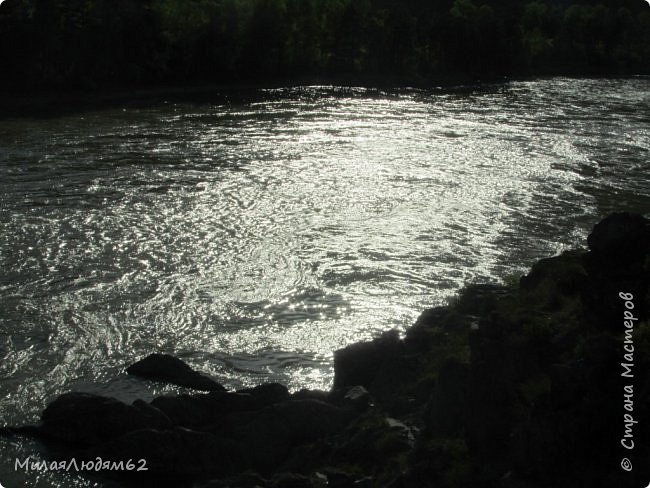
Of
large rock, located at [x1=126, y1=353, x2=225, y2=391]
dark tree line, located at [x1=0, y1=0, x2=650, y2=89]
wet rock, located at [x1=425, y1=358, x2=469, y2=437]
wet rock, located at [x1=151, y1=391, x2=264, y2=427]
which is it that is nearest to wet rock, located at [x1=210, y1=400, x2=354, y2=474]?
wet rock, located at [x1=151, y1=391, x2=264, y2=427]

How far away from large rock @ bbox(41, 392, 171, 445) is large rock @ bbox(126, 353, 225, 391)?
101 inches

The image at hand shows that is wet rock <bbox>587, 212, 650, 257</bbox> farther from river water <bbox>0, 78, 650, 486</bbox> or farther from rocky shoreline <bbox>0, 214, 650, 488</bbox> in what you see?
river water <bbox>0, 78, 650, 486</bbox>

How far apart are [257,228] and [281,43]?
7068 centimetres

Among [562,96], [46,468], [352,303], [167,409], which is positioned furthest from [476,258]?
[562,96]

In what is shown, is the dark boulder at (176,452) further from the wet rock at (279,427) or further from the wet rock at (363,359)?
the wet rock at (363,359)

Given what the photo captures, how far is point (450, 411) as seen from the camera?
14.6 metres

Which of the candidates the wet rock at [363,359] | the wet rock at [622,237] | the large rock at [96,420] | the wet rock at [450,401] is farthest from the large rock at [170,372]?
the wet rock at [622,237]

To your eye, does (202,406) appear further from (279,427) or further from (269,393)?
(279,427)

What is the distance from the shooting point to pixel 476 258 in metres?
29.5

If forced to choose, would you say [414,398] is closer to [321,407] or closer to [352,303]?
[321,407]

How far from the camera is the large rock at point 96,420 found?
1672 centimetres

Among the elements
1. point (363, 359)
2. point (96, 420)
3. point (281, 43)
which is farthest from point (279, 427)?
point (281, 43)

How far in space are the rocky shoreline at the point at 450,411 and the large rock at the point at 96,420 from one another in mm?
28

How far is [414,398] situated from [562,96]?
76.3 m
